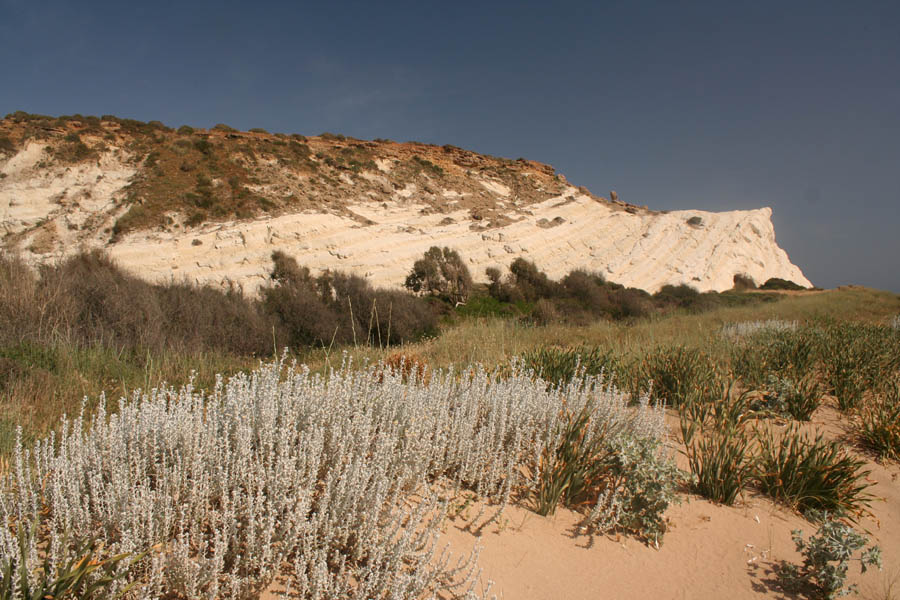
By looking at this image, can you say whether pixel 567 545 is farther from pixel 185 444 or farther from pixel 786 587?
pixel 185 444

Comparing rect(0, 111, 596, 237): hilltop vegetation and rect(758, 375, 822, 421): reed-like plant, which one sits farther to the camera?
rect(0, 111, 596, 237): hilltop vegetation

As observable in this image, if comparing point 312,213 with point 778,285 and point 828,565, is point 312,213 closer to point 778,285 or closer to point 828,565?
point 828,565

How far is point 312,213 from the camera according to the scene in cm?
1948

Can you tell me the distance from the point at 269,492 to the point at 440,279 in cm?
1546

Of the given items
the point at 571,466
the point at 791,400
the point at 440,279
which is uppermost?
the point at 440,279

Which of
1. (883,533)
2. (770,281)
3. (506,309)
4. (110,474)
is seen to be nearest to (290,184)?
(506,309)

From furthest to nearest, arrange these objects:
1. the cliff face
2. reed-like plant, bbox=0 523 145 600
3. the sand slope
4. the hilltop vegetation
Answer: the hilltop vegetation, the cliff face, the sand slope, reed-like plant, bbox=0 523 145 600

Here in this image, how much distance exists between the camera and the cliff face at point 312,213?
16.7 metres

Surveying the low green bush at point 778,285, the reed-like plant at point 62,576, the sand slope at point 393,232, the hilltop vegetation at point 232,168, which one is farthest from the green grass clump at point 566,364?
the low green bush at point 778,285

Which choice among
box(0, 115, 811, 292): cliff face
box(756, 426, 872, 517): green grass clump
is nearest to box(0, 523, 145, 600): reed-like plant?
box(756, 426, 872, 517): green grass clump

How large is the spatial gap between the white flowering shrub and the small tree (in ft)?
45.3

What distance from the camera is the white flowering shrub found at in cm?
215

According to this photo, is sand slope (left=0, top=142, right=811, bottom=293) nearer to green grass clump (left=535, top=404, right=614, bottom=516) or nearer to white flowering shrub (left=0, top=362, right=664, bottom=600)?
white flowering shrub (left=0, top=362, right=664, bottom=600)

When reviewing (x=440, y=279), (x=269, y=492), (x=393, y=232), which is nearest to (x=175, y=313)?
(x=269, y=492)
